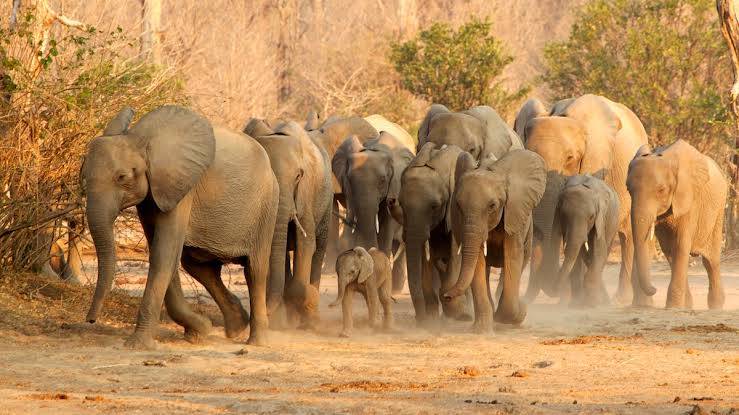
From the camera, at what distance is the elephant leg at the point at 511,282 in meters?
11.9

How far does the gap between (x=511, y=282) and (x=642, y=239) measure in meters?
3.48

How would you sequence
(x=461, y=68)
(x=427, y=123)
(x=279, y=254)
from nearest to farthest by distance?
(x=279, y=254)
(x=427, y=123)
(x=461, y=68)

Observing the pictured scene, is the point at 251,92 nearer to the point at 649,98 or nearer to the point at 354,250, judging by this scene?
the point at 649,98

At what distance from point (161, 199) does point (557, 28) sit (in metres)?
53.3

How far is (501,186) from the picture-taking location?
11.7 meters

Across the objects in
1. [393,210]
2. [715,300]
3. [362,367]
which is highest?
[393,210]

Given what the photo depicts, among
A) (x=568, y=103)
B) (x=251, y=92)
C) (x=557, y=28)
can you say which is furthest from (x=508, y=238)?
(x=557, y=28)

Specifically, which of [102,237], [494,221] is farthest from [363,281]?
[102,237]

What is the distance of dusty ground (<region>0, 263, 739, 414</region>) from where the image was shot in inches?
298

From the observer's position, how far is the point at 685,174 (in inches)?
602

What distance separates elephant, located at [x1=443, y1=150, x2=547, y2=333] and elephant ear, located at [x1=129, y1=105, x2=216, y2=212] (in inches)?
96.0

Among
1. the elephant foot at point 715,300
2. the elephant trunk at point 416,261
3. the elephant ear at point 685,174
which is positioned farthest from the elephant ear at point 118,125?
the elephant foot at point 715,300

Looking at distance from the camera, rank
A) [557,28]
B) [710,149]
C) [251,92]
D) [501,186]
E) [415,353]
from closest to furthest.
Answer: [415,353], [501,186], [710,149], [251,92], [557,28]

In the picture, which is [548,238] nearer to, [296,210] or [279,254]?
[296,210]
